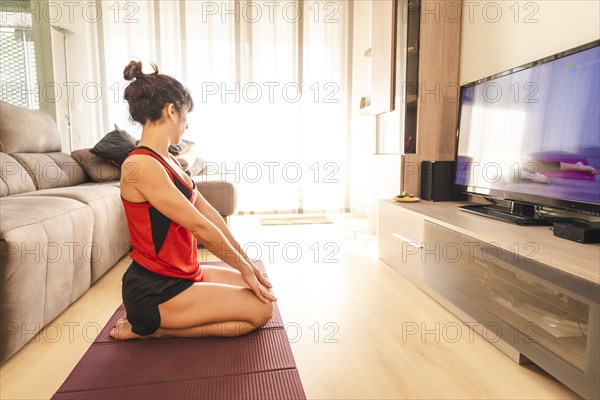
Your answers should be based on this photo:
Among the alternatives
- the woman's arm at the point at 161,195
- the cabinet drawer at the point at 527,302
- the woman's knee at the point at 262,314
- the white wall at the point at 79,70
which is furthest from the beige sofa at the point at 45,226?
the cabinet drawer at the point at 527,302

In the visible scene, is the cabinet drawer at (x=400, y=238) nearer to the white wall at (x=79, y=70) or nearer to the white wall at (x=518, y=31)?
the white wall at (x=518, y=31)

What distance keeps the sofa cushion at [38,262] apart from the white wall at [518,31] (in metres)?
2.45

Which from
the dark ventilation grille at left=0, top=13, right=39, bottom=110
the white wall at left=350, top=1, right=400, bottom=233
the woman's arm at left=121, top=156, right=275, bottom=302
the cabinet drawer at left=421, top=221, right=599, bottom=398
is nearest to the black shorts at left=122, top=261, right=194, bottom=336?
the woman's arm at left=121, top=156, right=275, bottom=302

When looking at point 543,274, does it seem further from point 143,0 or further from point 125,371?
point 143,0

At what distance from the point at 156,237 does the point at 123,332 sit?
→ 0.96 ft

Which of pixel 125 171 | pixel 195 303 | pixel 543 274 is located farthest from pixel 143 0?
pixel 543 274

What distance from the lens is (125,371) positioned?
95 cm

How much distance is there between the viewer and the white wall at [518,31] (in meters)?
1.76

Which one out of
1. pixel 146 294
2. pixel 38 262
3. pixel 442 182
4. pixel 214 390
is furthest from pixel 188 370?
pixel 442 182

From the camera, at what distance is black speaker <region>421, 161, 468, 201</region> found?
2541 millimetres

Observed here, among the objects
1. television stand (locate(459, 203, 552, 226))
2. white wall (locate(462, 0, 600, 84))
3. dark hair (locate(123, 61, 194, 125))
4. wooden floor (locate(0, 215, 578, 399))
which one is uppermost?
white wall (locate(462, 0, 600, 84))

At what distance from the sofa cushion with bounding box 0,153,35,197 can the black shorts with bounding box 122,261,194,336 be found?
164cm

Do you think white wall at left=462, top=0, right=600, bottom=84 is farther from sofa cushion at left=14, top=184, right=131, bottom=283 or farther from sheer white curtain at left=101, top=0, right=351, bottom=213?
sofa cushion at left=14, top=184, right=131, bottom=283

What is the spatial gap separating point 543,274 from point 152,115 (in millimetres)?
1368
